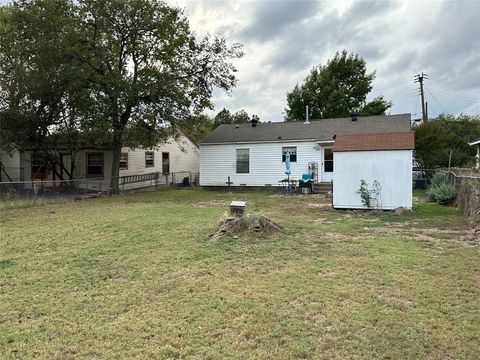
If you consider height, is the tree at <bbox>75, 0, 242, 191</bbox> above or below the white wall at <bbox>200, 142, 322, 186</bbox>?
above

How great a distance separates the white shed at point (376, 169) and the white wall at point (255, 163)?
766 cm

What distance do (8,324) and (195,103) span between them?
1631cm

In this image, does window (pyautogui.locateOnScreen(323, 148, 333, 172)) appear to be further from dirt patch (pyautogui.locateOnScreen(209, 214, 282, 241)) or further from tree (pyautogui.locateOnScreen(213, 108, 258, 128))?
tree (pyautogui.locateOnScreen(213, 108, 258, 128))

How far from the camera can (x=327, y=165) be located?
62.6ft

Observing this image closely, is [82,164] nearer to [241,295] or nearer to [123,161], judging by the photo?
[123,161]

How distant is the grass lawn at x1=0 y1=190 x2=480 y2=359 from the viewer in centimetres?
311

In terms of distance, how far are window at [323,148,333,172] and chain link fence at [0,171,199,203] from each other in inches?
406

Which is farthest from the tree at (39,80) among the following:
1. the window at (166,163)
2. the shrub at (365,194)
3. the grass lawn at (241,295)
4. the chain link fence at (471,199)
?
the chain link fence at (471,199)

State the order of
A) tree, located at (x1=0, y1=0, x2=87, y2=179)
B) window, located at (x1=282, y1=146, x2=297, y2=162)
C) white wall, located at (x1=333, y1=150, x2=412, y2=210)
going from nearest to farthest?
1. white wall, located at (x1=333, y1=150, x2=412, y2=210)
2. tree, located at (x1=0, y1=0, x2=87, y2=179)
3. window, located at (x1=282, y1=146, x2=297, y2=162)

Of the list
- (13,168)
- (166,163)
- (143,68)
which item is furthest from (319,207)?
(13,168)

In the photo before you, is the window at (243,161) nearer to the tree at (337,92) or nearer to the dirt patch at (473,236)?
the dirt patch at (473,236)

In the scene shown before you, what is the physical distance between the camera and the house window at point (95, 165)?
2238 cm

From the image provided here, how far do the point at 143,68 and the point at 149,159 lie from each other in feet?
26.9

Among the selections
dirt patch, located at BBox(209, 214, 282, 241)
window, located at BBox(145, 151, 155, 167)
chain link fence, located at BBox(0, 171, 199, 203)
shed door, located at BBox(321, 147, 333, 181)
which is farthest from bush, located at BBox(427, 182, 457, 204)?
window, located at BBox(145, 151, 155, 167)
